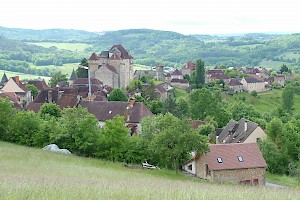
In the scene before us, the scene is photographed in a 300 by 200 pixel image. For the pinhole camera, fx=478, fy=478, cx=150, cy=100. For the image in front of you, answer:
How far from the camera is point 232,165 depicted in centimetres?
3431

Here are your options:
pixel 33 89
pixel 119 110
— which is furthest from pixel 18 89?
pixel 119 110

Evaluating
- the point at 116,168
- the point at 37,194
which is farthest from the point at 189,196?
the point at 116,168

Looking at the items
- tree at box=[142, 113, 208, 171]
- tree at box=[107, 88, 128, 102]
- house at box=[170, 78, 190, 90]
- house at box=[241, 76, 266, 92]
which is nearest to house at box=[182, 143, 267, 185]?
tree at box=[142, 113, 208, 171]

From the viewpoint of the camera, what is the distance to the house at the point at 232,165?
34.3 metres

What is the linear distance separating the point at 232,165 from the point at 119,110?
81.6ft

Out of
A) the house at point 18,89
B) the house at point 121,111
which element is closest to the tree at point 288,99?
the house at point 121,111

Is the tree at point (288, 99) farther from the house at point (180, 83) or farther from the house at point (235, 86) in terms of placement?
the house at point (180, 83)

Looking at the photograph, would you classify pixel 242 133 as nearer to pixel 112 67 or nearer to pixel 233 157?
pixel 233 157

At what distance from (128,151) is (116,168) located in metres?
4.84

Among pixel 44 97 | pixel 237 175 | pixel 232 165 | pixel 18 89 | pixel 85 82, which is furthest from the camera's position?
pixel 85 82

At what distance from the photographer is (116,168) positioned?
31984mm

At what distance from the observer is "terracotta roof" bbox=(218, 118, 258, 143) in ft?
173

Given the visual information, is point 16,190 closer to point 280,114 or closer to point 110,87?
point 110,87

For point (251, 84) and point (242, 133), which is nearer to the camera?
point (242, 133)
